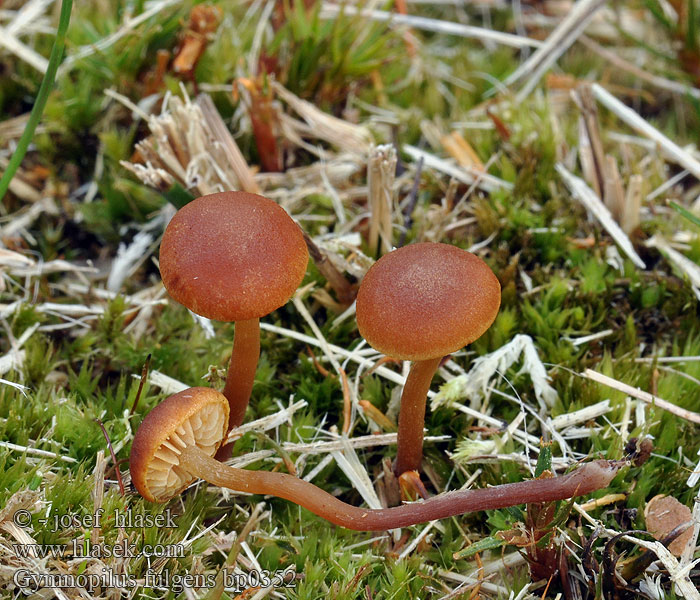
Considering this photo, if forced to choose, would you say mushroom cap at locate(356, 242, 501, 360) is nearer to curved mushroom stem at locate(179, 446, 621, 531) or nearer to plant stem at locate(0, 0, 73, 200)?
curved mushroom stem at locate(179, 446, 621, 531)

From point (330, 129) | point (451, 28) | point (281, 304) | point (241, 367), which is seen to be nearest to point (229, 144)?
point (330, 129)

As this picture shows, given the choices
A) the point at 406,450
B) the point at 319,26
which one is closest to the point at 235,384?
the point at 406,450

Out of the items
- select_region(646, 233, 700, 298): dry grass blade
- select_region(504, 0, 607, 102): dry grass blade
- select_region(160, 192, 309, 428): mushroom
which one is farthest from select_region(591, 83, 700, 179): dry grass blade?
select_region(160, 192, 309, 428): mushroom

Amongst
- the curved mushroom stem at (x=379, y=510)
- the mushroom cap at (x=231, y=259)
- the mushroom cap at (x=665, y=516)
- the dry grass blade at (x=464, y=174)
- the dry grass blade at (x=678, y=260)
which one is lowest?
the mushroom cap at (x=665, y=516)

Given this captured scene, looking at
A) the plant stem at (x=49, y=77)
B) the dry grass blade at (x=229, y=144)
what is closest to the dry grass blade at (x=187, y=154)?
the dry grass blade at (x=229, y=144)

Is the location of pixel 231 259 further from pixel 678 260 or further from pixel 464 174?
pixel 678 260

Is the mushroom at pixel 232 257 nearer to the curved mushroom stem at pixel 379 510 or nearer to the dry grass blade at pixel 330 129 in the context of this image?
the curved mushroom stem at pixel 379 510

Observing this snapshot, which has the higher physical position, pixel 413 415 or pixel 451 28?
pixel 451 28
